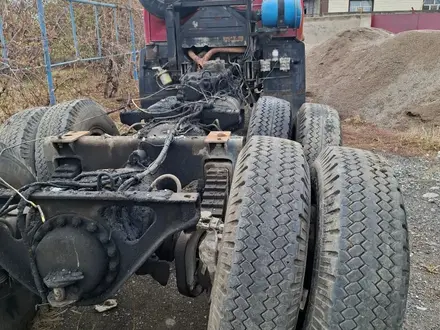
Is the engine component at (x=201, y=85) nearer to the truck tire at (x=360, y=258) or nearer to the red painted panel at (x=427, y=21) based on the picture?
the truck tire at (x=360, y=258)

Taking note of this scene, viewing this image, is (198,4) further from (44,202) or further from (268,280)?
(268,280)

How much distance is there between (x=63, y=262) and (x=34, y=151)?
1.79 metres

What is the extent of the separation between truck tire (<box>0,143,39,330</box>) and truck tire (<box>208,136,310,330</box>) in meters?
1.33

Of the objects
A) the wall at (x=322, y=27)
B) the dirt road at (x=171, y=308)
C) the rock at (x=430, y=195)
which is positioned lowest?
the dirt road at (x=171, y=308)

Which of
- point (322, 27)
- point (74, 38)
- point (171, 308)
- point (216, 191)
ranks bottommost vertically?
point (171, 308)

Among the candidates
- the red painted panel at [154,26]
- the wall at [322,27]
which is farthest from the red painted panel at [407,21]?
the red painted panel at [154,26]

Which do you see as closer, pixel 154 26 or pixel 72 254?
pixel 72 254

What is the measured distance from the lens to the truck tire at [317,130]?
366 centimetres

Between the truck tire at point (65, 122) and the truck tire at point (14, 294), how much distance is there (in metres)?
0.65

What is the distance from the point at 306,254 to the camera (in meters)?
2.06

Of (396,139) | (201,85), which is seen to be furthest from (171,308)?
(396,139)

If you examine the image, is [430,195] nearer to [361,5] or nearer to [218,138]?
[218,138]

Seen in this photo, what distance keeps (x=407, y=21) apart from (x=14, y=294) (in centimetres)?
2441

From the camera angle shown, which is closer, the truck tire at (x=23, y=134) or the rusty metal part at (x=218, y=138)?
the rusty metal part at (x=218, y=138)
